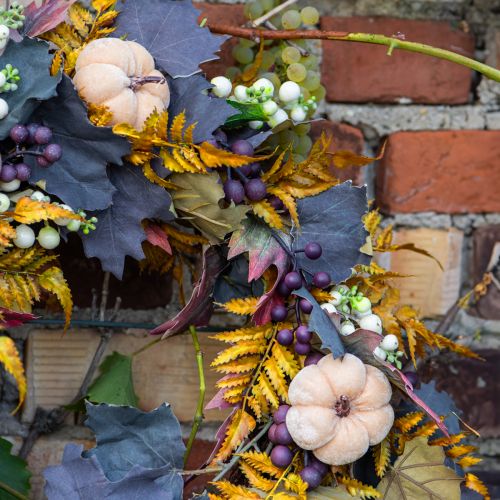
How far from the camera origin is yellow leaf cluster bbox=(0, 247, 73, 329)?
613mm

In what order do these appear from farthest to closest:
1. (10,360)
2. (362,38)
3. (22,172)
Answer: (362,38) → (22,172) → (10,360)

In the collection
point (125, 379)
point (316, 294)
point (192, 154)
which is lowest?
point (125, 379)

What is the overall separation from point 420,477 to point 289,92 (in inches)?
13.6

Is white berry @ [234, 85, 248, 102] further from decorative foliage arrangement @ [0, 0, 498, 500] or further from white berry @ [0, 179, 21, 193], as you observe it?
white berry @ [0, 179, 21, 193]

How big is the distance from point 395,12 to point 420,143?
137 millimetres

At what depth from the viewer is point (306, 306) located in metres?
0.64

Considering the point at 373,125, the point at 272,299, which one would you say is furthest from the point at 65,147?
the point at 373,125

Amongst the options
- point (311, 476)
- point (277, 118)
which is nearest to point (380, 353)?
point (311, 476)

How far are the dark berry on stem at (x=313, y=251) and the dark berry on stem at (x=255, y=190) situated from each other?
0.06 meters

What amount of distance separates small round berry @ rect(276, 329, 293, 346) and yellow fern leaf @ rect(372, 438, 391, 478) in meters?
0.11

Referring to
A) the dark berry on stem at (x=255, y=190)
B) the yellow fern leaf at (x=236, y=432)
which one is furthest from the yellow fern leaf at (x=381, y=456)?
the dark berry on stem at (x=255, y=190)

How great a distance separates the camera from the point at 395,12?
0.82 meters

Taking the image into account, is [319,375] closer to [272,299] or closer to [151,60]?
[272,299]

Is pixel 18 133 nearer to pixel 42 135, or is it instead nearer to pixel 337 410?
pixel 42 135
